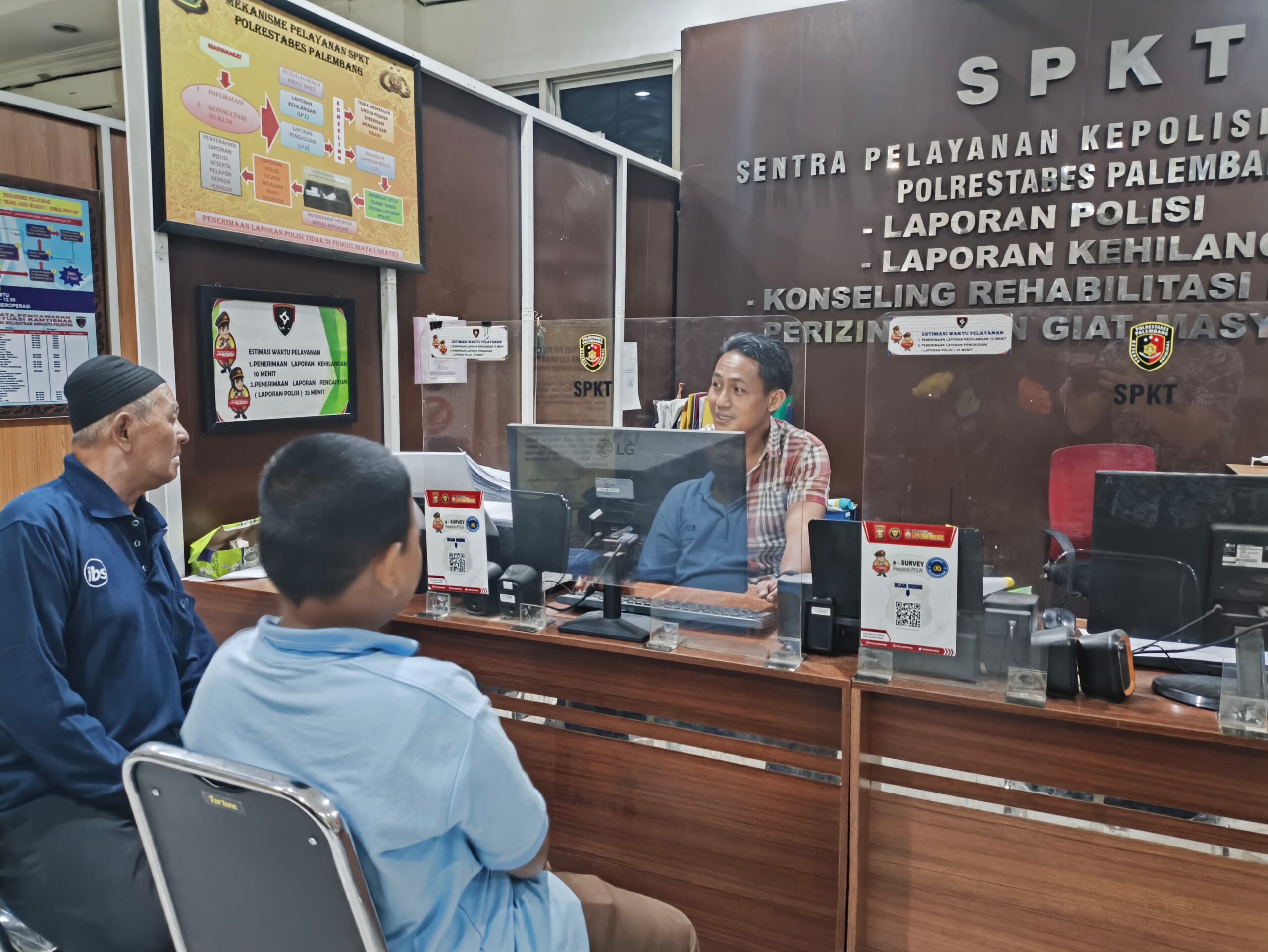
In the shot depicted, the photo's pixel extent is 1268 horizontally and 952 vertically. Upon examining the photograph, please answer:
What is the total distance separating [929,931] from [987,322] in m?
1.20

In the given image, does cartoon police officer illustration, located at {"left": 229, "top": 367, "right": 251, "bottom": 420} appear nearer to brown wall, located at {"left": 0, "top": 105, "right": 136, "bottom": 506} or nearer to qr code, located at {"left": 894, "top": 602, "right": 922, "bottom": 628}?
brown wall, located at {"left": 0, "top": 105, "right": 136, "bottom": 506}

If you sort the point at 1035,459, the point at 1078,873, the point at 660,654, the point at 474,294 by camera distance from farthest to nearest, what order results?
the point at 474,294 < the point at 1035,459 < the point at 660,654 < the point at 1078,873

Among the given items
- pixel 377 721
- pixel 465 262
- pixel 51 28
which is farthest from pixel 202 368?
pixel 51 28

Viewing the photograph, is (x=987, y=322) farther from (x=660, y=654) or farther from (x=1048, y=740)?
(x=660, y=654)

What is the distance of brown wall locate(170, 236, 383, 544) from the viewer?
84.5 inches

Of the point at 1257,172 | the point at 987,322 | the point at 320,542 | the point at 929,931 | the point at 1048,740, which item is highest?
the point at 1257,172

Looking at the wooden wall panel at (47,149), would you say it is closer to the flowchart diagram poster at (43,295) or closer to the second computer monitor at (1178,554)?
the flowchart diagram poster at (43,295)

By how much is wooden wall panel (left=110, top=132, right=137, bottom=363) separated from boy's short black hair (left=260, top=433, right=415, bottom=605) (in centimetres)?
322

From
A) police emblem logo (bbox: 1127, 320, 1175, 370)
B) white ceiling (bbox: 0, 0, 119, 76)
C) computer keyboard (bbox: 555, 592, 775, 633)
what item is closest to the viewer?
computer keyboard (bbox: 555, 592, 775, 633)

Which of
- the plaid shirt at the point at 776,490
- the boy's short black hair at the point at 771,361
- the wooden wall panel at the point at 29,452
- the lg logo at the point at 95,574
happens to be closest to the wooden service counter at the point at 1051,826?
the plaid shirt at the point at 776,490

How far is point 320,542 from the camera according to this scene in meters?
0.98

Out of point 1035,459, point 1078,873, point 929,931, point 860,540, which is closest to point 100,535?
point 860,540

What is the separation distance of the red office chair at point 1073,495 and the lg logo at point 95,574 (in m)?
1.90

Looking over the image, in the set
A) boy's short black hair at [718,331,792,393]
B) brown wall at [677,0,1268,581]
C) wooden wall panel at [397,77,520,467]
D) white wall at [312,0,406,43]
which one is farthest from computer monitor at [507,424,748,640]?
white wall at [312,0,406,43]
